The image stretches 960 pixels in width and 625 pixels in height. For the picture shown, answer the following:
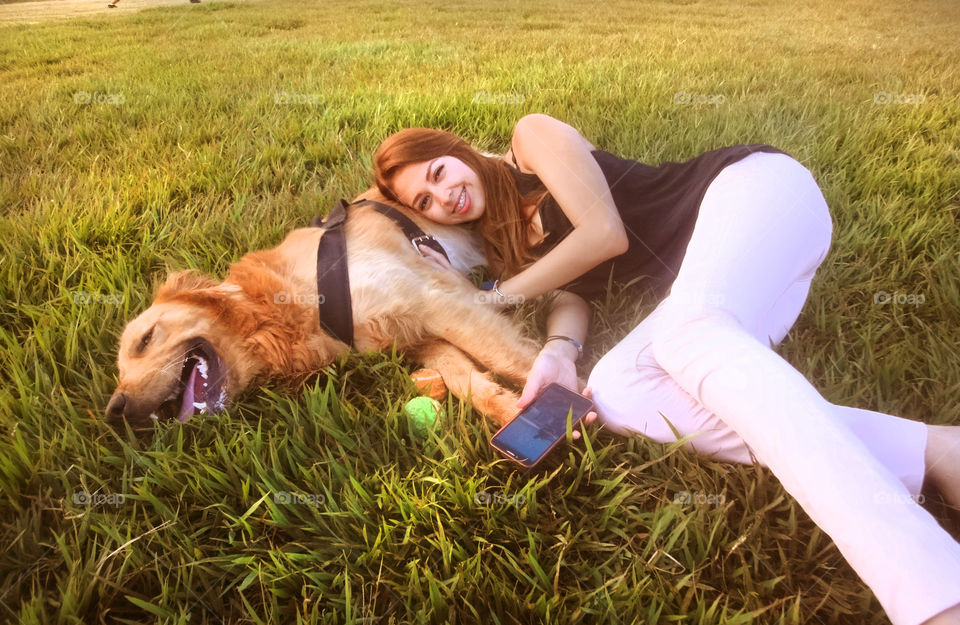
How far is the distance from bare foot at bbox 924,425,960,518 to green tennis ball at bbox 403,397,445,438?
51.3 inches

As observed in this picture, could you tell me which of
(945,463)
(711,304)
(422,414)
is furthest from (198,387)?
(945,463)

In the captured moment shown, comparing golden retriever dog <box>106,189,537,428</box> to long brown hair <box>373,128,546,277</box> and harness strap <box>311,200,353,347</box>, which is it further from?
long brown hair <box>373,128,546,277</box>

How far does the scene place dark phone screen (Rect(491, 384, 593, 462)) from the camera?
4.85 ft

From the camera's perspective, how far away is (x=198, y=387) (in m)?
1.80

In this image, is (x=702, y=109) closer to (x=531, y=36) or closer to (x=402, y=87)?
(x=402, y=87)

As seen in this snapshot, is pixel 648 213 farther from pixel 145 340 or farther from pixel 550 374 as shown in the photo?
pixel 145 340

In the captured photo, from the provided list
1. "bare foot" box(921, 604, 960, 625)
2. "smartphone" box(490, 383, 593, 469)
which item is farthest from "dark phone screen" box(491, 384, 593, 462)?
"bare foot" box(921, 604, 960, 625)

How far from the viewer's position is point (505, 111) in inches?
144

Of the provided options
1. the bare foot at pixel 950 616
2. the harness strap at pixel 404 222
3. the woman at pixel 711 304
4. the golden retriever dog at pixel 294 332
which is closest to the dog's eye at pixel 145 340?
the golden retriever dog at pixel 294 332

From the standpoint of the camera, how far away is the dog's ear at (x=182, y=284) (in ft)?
6.37

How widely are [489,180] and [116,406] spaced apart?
1573 mm

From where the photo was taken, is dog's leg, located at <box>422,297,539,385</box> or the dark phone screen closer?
the dark phone screen

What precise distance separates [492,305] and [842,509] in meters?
1.33

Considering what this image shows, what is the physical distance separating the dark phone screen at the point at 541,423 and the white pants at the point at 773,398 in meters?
0.11
